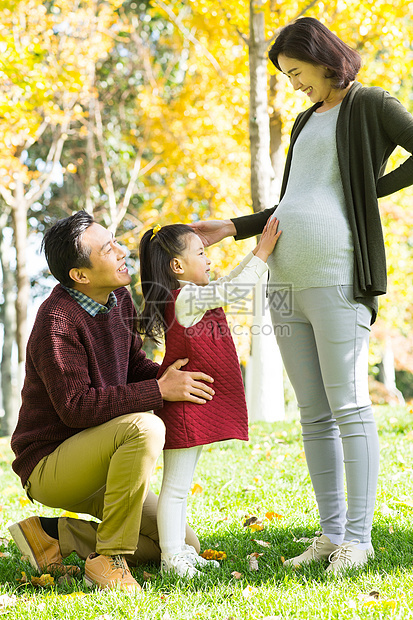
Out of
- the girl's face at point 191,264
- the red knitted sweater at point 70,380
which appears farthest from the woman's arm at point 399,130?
the red knitted sweater at point 70,380

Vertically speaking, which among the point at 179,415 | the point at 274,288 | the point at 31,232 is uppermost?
the point at 31,232

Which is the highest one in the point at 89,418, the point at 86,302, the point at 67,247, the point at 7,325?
the point at 67,247

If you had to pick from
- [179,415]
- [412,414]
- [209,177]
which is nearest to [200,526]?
[179,415]

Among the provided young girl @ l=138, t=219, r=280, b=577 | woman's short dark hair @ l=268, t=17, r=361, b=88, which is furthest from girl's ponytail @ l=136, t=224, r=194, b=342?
woman's short dark hair @ l=268, t=17, r=361, b=88

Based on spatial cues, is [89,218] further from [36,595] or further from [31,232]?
[31,232]

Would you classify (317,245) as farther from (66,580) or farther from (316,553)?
(66,580)

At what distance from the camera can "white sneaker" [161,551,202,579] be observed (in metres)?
2.45

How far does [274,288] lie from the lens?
104 inches

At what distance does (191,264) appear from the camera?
2.80m

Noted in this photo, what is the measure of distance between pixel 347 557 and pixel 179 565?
683 mm

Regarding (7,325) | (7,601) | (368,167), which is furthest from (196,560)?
(7,325)

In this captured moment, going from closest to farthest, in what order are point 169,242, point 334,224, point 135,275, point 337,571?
point 337,571
point 334,224
point 169,242
point 135,275

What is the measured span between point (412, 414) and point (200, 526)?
380 cm

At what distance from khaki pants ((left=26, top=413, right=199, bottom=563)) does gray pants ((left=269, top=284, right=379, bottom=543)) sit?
Answer: 2.17 feet
